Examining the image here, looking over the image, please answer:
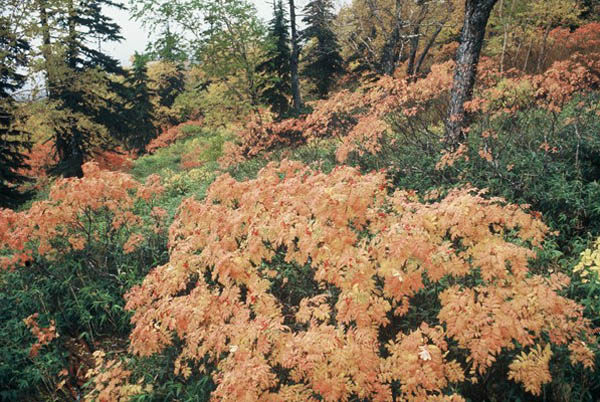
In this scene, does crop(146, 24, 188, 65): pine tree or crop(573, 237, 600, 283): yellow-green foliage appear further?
crop(146, 24, 188, 65): pine tree

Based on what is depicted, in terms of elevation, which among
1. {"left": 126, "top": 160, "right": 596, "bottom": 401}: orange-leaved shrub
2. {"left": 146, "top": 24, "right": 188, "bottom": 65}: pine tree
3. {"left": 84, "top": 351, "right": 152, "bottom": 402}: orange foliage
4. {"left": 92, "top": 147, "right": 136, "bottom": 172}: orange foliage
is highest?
{"left": 146, "top": 24, "right": 188, "bottom": 65}: pine tree

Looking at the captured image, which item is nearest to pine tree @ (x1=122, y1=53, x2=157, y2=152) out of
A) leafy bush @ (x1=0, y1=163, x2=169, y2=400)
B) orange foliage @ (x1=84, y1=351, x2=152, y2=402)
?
leafy bush @ (x1=0, y1=163, x2=169, y2=400)

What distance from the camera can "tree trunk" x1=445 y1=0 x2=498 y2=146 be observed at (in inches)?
249

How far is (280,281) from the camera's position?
4.91 m

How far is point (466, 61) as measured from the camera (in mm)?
6758

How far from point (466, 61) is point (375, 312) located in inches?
239

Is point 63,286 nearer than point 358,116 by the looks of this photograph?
Yes

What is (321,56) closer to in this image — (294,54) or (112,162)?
(294,54)

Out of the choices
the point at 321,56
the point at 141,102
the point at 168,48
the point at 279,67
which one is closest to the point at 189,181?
the point at 168,48

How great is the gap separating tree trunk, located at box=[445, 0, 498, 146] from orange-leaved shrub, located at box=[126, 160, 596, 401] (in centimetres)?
410

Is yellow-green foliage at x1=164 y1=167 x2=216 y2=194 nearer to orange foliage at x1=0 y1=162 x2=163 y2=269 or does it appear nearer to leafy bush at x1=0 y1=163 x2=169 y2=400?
leafy bush at x1=0 y1=163 x2=169 y2=400

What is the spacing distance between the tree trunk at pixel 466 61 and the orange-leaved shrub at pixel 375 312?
410 centimetres

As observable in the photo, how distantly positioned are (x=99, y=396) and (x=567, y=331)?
4.86 meters

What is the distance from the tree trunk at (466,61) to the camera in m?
6.32
